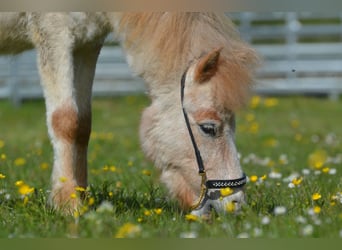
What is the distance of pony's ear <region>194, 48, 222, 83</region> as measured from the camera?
447 cm

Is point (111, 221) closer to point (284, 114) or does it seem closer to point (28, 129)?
point (28, 129)

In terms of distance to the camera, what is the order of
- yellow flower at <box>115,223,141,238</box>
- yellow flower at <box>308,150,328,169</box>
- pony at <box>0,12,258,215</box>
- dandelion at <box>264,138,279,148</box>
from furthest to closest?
dandelion at <box>264,138,279,148</box> < yellow flower at <box>308,150,328,169</box> < pony at <box>0,12,258,215</box> < yellow flower at <box>115,223,141,238</box>

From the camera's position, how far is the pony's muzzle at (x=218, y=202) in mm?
4422

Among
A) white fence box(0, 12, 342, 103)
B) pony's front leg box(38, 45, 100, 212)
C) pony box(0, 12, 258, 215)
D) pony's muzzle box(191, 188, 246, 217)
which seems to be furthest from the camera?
white fence box(0, 12, 342, 103)

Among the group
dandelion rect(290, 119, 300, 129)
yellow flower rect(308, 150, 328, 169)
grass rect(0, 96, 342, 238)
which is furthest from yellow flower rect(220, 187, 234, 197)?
dandelion rect(290, 119, 300, 129)

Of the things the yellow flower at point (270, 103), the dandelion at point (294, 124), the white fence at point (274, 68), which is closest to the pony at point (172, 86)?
the dandelion at point (294, 124)

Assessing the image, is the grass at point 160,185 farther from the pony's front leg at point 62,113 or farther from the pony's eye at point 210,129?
the pony's eye at point 210,129

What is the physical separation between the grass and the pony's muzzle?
12 cm

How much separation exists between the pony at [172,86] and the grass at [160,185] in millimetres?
224

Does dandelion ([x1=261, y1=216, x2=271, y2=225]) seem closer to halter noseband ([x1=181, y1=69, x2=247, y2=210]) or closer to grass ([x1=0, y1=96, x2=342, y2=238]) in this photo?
grass ([x1=0, y1=96, x2=342, y2=238])

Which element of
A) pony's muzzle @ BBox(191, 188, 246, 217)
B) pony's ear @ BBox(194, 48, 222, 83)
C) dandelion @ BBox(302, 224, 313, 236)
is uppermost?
pony's ear @ BBox(194, 48, 222, 83)

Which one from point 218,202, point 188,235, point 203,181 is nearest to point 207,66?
point 203,181

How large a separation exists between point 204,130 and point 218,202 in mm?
445

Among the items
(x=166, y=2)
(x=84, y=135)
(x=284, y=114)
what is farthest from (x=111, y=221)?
(x=284, y=114)
